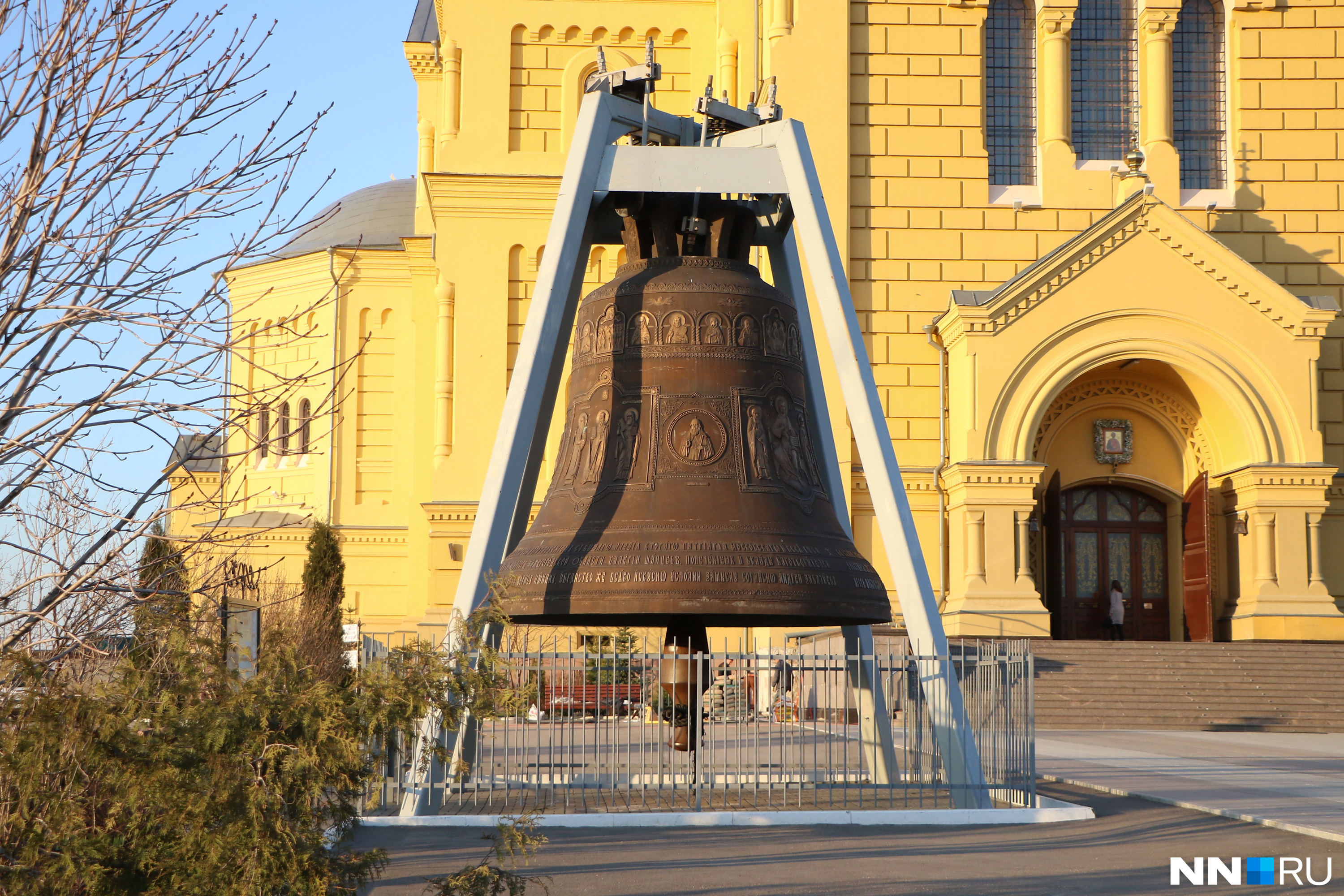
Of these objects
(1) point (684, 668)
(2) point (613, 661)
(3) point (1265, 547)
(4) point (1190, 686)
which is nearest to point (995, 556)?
(4) point (1190, 686)

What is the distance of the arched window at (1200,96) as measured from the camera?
26391mm

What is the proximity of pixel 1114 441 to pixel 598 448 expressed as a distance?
19278mm

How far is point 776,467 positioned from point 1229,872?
335cm

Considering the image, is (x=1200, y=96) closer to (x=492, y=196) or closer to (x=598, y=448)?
(x=492, y=196)

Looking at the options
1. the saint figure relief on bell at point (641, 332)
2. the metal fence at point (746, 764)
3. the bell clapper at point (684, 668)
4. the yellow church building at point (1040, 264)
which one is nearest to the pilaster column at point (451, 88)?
the yellow church building at point (1040, 264)

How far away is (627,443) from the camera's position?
27.9 ft

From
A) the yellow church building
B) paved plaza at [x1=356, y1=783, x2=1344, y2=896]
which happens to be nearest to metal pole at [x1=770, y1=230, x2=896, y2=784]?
paved plaza at [x1=356, y1=783, x2=1344, y2=896]

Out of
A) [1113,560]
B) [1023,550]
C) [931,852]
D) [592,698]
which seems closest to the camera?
[931,852]

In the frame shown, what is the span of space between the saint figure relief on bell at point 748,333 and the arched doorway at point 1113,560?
18227mm

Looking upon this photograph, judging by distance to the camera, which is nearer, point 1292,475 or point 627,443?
point 627,443

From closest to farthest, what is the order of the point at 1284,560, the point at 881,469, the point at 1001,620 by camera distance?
the point at 881,469 < the point at 1001,620 < the point at 1284,560

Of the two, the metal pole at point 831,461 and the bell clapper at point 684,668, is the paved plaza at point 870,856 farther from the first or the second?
the metal pole at point 831,461

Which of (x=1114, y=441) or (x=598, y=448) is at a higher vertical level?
(x=1114, y=441)

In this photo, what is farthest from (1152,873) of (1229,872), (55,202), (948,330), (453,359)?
(453,359)
